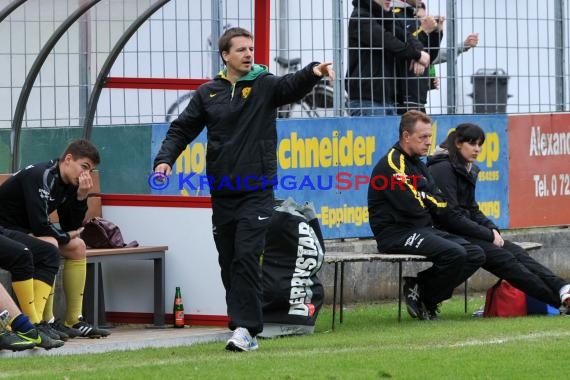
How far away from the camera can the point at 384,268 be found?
1411 cm

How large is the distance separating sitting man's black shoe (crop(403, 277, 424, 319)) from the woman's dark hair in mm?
1156

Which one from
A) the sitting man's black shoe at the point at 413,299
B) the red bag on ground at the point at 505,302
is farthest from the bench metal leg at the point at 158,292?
the red bag on ground at the point at 505,302

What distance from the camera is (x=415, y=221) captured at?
12.0 m

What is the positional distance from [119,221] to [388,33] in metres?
3.67

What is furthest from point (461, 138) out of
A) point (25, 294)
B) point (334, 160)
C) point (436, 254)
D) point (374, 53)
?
point (25, 294)

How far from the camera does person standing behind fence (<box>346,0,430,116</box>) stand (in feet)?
46.3

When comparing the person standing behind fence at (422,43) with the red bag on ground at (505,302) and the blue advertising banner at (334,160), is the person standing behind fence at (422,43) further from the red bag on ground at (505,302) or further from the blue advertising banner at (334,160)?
the red bag on ground at (505,302)

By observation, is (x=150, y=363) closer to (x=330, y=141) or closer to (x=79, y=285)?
(x=79, y=285)

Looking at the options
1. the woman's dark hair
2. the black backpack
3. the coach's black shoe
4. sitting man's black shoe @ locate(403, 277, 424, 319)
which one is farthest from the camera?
the woman's dark hair

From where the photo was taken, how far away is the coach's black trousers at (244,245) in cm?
966

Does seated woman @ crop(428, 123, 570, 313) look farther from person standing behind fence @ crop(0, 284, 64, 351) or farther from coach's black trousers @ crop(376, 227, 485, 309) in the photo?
person standing behind fence @ crop(0, 284, 64, 351)

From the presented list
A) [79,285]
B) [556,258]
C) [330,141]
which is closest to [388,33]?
[330,141]

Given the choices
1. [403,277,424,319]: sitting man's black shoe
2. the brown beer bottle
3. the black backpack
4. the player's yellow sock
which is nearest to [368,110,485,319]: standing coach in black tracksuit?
[403,277,424,319]: sitting man's black shoe

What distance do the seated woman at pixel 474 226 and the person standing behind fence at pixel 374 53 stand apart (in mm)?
1612
